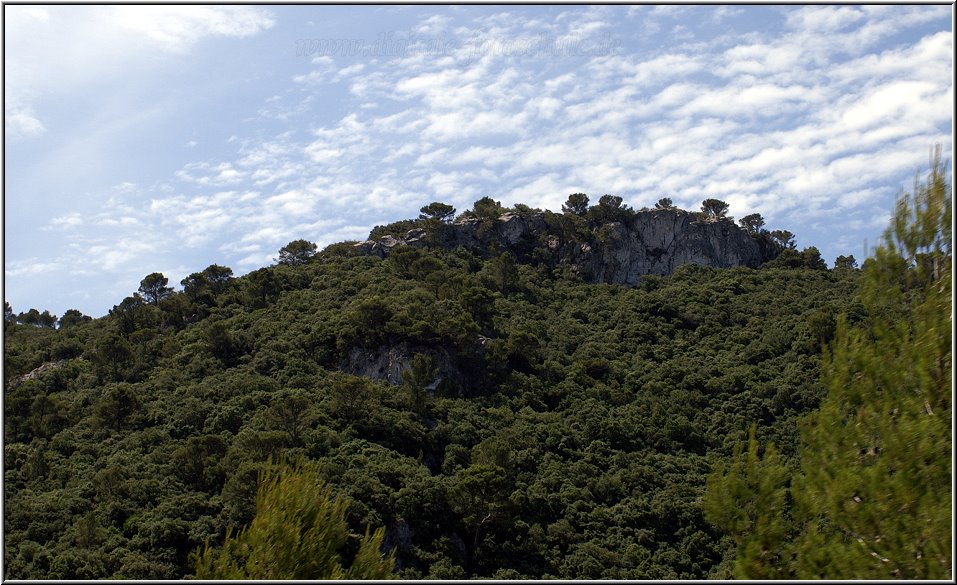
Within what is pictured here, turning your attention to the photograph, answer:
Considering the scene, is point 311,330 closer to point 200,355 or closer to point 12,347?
point 200,355

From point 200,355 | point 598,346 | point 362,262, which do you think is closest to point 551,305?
point 598,346

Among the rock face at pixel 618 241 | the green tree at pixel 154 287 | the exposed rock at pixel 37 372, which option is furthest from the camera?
the rock face at pixel 618 241

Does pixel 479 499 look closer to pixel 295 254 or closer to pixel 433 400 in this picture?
pixel 433 400

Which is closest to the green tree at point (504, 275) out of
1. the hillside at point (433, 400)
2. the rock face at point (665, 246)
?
the hillside at point (433, 400)

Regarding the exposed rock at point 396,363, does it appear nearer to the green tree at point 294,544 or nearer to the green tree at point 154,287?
the green tree at point 154,287

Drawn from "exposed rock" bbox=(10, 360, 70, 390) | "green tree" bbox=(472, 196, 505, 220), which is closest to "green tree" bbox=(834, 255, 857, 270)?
"green tree" bbox=(472, 196, 505, 220)

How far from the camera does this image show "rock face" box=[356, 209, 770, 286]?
8769cm

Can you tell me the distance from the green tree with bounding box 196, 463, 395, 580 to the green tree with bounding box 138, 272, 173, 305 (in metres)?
60.4

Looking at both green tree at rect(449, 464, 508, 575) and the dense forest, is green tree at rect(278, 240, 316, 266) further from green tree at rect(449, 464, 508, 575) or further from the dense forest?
green tree at rect(449, 464, 508, 575)

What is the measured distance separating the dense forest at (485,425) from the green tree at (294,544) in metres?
0.06

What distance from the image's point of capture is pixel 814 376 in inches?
2112

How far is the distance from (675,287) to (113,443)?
5391cm

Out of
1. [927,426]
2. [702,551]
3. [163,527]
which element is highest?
[927,426]

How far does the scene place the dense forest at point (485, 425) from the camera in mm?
12570
